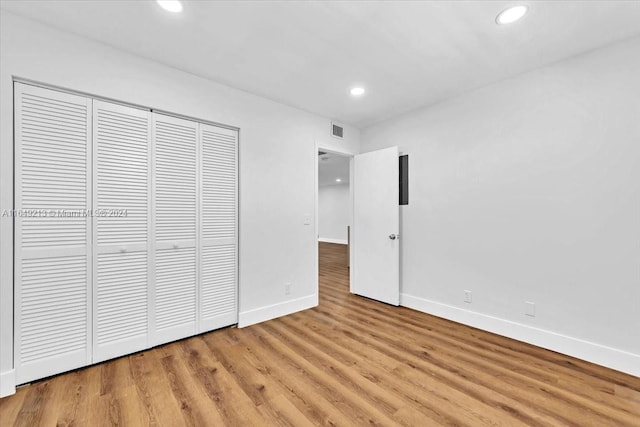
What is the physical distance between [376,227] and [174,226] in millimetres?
2522

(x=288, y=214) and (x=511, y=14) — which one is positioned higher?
(x=511, y=14)

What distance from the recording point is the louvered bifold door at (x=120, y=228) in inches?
86.6

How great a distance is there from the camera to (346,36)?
2.11 meters

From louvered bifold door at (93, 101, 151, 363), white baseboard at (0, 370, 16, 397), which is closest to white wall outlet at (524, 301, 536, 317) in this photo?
louvered bifold door at (93, 101, 151, 363)

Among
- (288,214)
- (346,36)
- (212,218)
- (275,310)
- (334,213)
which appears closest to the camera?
(346,36)

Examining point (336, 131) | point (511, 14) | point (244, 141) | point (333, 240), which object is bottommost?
point (333, 240)

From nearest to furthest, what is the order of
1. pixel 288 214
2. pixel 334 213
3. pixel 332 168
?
1. pixel 288 214
2. pixel 332 168
3. pixel 334 213

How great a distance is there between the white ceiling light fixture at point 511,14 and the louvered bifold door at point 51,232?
3.13 metres

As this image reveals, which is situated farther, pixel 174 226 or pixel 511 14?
pixel 174 226

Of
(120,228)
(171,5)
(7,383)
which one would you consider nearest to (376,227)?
(120,228)

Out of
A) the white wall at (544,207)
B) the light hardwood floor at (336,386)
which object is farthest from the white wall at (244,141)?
the white wall at (544,207)

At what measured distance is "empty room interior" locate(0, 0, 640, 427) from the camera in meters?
1.83

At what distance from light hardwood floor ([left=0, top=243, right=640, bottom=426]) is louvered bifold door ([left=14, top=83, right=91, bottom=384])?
0.24m

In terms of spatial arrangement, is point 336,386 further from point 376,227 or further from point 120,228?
point 376,227
